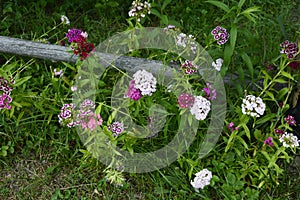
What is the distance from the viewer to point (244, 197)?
251 centimetres

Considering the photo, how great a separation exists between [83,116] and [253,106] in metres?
0.91

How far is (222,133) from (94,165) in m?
0.80

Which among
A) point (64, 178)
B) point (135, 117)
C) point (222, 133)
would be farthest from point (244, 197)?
point (64, 178)

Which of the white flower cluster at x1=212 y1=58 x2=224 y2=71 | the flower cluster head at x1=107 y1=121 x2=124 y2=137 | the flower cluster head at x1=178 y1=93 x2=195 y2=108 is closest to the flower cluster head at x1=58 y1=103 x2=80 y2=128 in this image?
the flower cluster head at x1=107 y1=121 x2=124 y2=137

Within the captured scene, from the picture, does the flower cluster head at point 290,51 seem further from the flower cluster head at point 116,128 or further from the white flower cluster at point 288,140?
the flower cluster head at point 116,128

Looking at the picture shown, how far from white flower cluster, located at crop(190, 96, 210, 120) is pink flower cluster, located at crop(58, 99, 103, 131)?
517 millimetres

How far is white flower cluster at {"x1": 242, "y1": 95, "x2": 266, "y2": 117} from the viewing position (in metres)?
2.29

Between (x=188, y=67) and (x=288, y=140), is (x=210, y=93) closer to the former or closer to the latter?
(x=188, y=67)

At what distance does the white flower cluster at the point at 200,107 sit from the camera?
2.30 meters

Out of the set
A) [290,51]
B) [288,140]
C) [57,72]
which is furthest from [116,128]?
[290,51]

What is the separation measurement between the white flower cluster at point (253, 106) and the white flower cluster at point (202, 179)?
1.32ft

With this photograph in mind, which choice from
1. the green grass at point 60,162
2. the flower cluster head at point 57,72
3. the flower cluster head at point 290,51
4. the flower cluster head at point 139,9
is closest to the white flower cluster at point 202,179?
the green grass at point 60,162

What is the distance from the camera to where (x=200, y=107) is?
2.30 m

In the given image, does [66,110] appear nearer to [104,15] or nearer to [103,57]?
[103,57]
